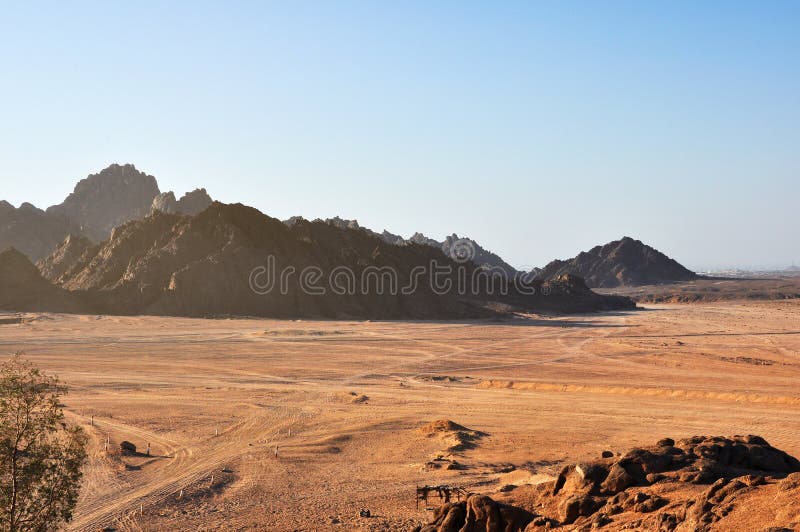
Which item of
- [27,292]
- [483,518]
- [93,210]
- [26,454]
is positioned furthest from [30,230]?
[483,518]

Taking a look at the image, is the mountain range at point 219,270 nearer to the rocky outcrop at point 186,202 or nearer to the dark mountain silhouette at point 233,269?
the dark mountain silhouette at point 233,269

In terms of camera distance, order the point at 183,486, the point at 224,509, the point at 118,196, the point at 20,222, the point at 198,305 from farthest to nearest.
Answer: the point at 118,196
the point at 20,222
the point at 198,305
the point at 183,486
the point at 224,509

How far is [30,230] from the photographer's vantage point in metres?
150

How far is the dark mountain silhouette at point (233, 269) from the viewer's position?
98188 millimetres

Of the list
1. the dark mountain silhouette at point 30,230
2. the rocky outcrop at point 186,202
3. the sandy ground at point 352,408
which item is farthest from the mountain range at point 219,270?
the rocky outcrop at point 186,202

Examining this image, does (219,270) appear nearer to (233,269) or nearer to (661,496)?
(233,269)

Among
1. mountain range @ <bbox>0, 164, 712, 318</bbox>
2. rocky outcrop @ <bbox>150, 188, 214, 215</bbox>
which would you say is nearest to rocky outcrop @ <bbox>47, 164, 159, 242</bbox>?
rocky outcrop @ <bbox>150, 188, 214, 215</bbox>

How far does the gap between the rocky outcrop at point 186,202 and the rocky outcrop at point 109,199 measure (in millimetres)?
11003

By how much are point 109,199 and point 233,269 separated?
93840 millimetres

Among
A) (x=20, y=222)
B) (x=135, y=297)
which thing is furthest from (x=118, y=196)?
(x=135, y=297)

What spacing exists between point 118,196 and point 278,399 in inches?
6204

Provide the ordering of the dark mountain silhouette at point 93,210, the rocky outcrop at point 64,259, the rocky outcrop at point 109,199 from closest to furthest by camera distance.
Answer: the rocky outcrop at point 64,259 < the dark mountain silhouette at point 93,210 < the rocky outcrop at point 109,199

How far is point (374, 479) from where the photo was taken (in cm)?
2458

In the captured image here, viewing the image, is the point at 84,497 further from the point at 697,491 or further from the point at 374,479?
the point at 697,491
